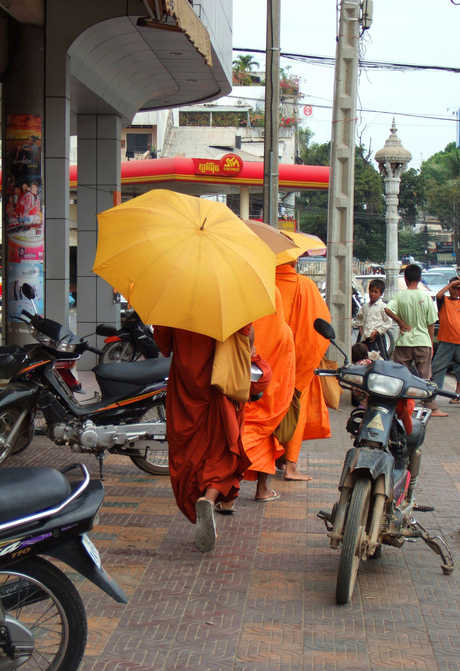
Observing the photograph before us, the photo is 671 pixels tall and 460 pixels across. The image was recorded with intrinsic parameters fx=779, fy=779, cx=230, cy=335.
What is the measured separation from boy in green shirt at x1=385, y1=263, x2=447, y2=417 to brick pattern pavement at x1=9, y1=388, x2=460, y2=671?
345 cm

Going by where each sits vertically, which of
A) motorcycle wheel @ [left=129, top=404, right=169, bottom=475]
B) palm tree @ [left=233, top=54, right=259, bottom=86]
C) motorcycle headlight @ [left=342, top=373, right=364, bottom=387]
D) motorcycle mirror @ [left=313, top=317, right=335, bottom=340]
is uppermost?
palm tree @ [left=233, top=54, right=259, bottom=86]

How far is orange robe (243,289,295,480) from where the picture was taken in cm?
523

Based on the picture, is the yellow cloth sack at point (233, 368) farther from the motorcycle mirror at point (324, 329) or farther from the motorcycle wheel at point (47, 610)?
the motorcycle wheel at point (47, 610)

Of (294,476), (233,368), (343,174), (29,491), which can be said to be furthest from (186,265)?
(343,174)

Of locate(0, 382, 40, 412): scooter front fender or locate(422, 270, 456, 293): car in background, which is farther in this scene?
locate(422, 270, 456, 293): car in background

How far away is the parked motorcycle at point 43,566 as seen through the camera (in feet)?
8.18

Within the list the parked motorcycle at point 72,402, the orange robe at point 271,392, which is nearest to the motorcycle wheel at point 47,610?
the orange robe at point 271,392

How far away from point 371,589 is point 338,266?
237 inches

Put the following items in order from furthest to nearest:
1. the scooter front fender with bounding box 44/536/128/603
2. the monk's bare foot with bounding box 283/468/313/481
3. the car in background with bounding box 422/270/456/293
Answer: the car in background with bounding box 422/270/456/293 < the monk's bare foot with bounding box 283/468/313/481 < the scooter front fender with bounding box 44/536/128/603

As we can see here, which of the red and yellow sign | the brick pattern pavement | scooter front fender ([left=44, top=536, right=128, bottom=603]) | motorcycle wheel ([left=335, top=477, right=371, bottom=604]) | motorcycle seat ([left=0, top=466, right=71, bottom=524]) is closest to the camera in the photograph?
motorcycle seat ([left=0, top=466, right=71, bottom=524])

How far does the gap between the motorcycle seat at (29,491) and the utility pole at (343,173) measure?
23.1ft

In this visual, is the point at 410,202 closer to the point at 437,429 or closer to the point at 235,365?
the point at 437,429

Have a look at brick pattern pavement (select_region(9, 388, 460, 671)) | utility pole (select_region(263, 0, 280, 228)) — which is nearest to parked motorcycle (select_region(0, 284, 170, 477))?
brick pattern pavement (select_region(9, 388, 460, 671))

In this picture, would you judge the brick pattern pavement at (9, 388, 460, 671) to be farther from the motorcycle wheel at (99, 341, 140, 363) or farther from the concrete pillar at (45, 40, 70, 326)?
the motorcycle wheel at (99, 341, 140, 363)
